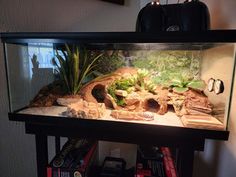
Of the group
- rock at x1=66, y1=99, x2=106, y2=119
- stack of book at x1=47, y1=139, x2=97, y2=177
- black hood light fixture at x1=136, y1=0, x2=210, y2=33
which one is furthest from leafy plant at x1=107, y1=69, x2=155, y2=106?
stack of book at x1=47, y1=139, x2=97, y2=177

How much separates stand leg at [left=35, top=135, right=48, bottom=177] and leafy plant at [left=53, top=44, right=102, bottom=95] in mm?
241

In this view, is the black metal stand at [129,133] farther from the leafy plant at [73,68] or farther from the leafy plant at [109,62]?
the leafy plant at [109,62]

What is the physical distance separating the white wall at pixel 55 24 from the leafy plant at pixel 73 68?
1.36 feet

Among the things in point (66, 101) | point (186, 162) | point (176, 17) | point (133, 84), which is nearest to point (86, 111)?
point (66, 101)

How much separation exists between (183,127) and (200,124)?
60mm

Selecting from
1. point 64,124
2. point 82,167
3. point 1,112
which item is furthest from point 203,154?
point 1,112

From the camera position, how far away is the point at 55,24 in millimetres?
1090

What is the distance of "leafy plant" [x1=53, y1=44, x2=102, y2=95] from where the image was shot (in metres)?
0.78

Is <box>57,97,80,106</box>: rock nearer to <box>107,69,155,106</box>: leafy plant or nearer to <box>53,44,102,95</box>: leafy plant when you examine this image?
<box>53,44,102,95</box>: leafy plant

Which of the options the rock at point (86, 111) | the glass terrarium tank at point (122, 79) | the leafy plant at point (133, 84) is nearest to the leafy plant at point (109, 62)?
the glass terrarium tank at point (122, 79)

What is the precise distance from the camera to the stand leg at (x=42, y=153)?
28.9 inches

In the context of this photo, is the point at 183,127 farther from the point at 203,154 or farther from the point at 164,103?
the point at 203,154

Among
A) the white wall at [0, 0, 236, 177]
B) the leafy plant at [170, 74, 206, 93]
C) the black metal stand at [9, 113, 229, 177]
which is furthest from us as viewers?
the white wall at [0, 0, 236, 177]

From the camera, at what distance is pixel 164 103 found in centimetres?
72
